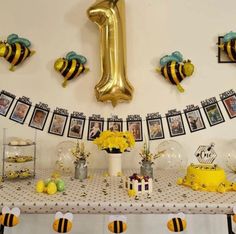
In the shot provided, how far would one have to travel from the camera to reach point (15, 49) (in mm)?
1616

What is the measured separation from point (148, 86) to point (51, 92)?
60 cm

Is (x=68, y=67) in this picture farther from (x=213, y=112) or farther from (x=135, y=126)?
(x=213, y=112)

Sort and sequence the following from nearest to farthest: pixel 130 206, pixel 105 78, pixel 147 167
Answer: pixel 130 206 → pixel 147 167 → pixel 105 78

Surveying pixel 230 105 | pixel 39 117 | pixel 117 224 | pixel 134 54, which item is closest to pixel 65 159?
pixel 39 117

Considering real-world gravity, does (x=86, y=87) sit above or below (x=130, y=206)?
above

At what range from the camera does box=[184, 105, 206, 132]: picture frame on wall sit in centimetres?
169

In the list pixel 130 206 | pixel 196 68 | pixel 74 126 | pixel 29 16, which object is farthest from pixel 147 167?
pixel 29 16

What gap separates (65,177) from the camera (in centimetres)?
141

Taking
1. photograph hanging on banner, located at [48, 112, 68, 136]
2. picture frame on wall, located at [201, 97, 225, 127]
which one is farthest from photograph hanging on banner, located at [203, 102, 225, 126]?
photograph hanging on banner, located at [48, 112, 68, 136]

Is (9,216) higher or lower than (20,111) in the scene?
lower

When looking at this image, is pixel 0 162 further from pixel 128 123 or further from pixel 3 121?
pixel 128 123

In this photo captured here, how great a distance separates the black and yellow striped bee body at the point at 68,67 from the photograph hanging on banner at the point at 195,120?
0.71m

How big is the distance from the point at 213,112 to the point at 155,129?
0.37m

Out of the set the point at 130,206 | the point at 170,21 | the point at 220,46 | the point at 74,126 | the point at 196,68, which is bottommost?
the point at 130,206
